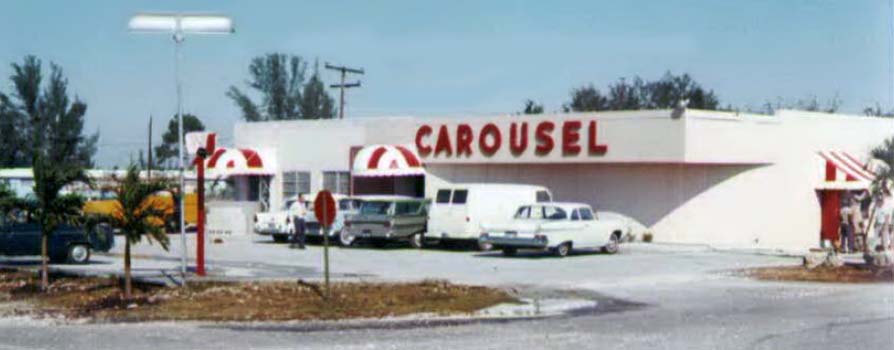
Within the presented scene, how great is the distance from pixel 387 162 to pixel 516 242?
10.6 meters

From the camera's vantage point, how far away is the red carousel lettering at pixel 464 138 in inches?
1633

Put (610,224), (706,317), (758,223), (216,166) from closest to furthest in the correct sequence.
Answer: (706,317)
(610,224)
(758,223)
(216,166)

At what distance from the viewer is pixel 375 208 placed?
36531 mm

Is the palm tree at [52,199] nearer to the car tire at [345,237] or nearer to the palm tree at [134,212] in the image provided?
the palm tree at [134,212]

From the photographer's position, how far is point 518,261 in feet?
101

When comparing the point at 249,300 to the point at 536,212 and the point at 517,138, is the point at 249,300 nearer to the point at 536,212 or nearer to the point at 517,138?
the point at 536,212

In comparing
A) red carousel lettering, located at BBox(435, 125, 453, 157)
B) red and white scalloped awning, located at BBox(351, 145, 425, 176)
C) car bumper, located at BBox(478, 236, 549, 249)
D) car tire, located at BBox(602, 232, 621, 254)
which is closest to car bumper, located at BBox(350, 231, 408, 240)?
car bumper, located at BBox(478, 236, 549, 249)

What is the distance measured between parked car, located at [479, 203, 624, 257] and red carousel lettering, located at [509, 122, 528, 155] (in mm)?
7420

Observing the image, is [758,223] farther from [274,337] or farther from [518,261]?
[274,337]

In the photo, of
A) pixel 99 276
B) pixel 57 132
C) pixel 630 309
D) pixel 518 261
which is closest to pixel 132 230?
pixel 99 276

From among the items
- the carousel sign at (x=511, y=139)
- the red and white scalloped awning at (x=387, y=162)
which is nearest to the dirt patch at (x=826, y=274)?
the carousel sign at (x=511, y=139)

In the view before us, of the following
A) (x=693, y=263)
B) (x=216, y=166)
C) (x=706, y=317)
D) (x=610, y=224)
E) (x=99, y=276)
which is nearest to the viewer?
(x=706, y=317)

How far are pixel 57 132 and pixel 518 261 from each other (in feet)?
107

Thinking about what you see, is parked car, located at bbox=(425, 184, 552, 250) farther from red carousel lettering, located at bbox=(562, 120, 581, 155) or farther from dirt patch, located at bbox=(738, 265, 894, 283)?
dirt patch, located at bbox=(738, 265, 894, 283)
